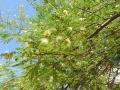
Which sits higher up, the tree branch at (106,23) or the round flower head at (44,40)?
the tree branch at (106,23)

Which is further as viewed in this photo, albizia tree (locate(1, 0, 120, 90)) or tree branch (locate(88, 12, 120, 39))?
tree branch (locate(88, 12, 120, 39))

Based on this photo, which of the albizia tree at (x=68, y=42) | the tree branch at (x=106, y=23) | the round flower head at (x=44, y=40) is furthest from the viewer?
the tree branch at (x=106, y=23)

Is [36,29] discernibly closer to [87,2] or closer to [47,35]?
[47,35]

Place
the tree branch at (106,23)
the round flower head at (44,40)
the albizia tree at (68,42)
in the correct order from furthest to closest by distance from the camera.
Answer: the tree branch at (106,23) < the albizia tree at (68,42) < the round flower head at (44,40)

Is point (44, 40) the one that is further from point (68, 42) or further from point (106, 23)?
point (106, 23)

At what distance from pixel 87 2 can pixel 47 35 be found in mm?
816

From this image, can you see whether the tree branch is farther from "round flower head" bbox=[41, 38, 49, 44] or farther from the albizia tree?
"round flower head" bbox=[41, 38, 49, 44]

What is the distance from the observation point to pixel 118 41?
4734 mm

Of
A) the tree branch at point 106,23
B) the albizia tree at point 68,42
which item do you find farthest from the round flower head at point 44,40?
the tree branch at point 106,23

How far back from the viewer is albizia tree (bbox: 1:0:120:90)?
365 centimetres

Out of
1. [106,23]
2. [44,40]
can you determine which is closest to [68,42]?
[44,40]

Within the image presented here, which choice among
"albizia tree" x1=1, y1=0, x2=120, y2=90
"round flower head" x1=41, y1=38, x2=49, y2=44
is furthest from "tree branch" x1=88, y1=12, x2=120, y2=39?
"round flower head" x1=41, y1=38, x2=49, y2=44

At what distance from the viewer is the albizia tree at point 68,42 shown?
3.65 metres

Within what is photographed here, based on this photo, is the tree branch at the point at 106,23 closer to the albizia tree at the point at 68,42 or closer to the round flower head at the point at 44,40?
the albizia tree at the point at 68,42
